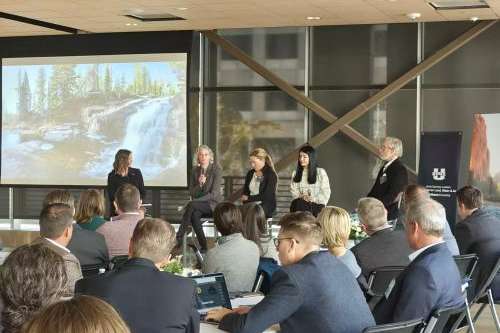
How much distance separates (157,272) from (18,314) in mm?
1179

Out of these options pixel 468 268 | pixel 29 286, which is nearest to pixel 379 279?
pixel 468 268

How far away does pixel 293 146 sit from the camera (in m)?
13.3

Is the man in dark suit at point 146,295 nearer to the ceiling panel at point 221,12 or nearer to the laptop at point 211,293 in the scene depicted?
the laptop at point 211,293

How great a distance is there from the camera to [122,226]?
6562 mm

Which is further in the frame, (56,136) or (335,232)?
(56,136)

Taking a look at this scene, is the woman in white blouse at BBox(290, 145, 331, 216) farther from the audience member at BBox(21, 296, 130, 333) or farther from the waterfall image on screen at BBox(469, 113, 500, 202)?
the audience member at BBox(21, 296, 130, 333)

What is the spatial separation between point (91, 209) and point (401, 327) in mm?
4064

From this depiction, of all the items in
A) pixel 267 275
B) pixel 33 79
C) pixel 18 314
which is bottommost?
pixel 267 275

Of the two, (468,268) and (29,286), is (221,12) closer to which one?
(468,268)

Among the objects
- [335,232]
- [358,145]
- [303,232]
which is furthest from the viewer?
[358,145]

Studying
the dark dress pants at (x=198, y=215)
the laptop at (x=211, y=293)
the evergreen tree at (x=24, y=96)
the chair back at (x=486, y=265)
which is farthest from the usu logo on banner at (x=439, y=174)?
the laptop at (x=211, y=293)

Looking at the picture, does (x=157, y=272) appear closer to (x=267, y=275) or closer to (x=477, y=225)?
(x=267, y=275)

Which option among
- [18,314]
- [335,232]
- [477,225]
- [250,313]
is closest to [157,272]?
[250,313]

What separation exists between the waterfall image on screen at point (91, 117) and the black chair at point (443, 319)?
9.48 meters
